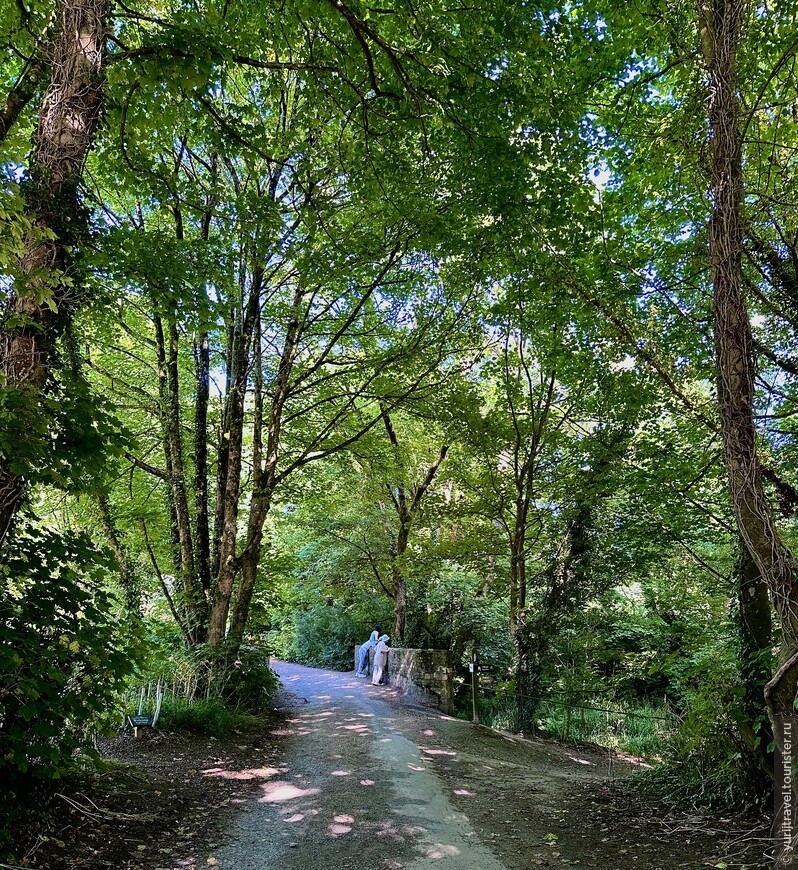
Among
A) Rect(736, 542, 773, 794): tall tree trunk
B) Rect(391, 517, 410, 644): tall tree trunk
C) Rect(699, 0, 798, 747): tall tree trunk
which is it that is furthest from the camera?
Rect(391, 517, 410, 644): tall tree trunk

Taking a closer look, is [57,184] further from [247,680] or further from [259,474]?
[247,680]

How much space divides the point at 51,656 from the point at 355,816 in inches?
118

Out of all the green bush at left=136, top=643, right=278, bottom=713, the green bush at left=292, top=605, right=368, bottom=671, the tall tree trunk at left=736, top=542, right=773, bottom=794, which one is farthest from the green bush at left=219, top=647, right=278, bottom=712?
the green bush at left=292, top=605, right=368, bottom=671

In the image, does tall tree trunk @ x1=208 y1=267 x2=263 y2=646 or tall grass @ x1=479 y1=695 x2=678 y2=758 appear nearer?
tall tree trunk @ x1=208 y1=267 x2=263 y2=646

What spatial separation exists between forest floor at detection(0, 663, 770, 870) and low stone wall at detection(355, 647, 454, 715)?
429 cm

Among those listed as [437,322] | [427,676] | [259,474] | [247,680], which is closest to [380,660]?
[427,676]

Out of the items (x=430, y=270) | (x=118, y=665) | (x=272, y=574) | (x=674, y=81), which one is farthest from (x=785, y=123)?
(x=272, y=574)

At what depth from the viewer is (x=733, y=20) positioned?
11.4ft

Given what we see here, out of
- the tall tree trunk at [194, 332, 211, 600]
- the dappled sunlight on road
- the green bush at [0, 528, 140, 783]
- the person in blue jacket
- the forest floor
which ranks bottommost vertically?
the person in blue jacket

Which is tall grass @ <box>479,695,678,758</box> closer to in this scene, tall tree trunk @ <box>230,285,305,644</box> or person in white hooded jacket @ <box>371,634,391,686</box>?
person in white hooded jacket @ <box>371,634,391,686</box>

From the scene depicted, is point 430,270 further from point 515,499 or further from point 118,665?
point 118,665

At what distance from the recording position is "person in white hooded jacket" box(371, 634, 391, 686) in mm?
15523

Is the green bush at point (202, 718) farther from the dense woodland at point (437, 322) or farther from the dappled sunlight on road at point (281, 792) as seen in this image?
the dappled sunlight on road at point (281, 792)

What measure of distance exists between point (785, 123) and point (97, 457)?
732cm
